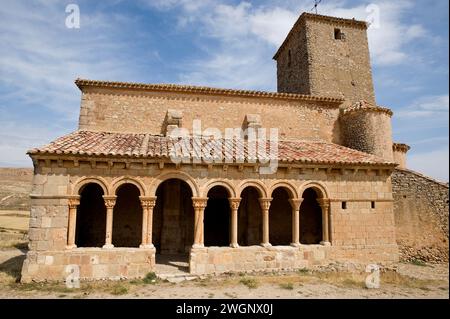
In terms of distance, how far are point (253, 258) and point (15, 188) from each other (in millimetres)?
24123

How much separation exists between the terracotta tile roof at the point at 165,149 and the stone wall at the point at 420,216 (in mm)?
2104

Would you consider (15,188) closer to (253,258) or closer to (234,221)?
(234,221)

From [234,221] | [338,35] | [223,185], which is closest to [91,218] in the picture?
[223,185]

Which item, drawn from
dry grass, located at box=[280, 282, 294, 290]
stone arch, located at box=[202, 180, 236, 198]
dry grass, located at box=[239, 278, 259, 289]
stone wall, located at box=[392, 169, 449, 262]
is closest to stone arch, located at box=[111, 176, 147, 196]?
stone arch, located at box=[202, 180, 236, 198]

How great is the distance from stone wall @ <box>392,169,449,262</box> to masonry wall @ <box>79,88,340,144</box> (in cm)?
373

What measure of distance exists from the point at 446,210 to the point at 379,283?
485cm

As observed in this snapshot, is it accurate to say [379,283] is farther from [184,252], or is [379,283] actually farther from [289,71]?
[289,71]

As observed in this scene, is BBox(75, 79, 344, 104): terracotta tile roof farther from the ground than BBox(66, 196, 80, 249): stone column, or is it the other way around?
BBox(75, 79, 344, 104): terracotta tile roof

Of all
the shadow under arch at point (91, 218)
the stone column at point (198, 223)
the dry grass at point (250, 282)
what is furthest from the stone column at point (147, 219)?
the dry grass at point (250, 282)

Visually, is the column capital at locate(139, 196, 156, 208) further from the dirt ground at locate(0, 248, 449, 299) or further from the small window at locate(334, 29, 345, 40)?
the small window at locate(334, 29, 345, 40)

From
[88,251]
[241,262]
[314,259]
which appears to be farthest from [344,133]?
[88,251]

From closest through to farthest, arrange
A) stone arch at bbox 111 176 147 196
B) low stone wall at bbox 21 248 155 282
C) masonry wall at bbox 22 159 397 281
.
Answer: low stone wall at bbox 21 248 155 282, masonry wall at bbox 22 159 397 281, stone arch at bbox 111 176 147 196

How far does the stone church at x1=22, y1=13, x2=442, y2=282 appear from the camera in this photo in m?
9.27

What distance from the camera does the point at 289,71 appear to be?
18141 millimetres
